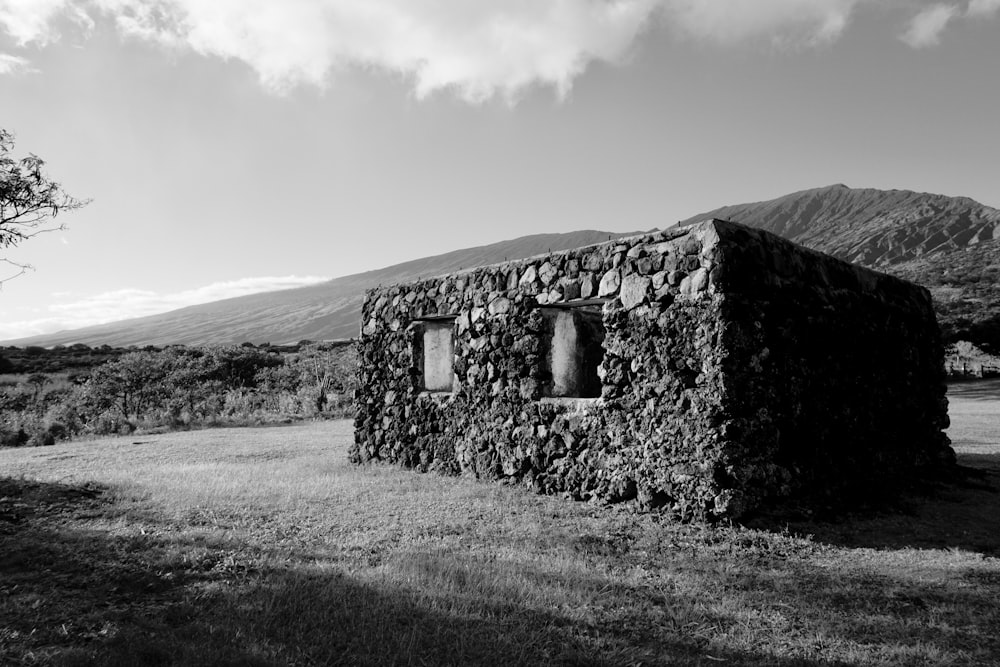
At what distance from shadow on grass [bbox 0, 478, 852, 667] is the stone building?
2676 millimetres

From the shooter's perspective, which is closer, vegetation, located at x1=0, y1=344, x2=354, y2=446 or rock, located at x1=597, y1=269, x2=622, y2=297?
rock, located at x1=597, y1=269, x2=622, y2=297

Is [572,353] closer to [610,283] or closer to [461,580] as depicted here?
[610,283]

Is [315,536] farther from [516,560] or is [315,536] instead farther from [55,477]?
[55,477]

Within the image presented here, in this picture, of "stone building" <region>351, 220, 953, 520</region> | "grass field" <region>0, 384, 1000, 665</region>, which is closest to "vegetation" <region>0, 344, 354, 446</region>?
"grass field" <region>0, 384, 1000, 665</region>

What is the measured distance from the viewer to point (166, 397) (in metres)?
22.8

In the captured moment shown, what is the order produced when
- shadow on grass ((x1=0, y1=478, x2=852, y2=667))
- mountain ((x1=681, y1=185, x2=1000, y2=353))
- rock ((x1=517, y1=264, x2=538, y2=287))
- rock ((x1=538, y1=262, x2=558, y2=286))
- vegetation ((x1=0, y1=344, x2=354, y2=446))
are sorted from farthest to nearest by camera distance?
mountain ((x1=681, y1=185, x2=1000, y2=353)), vegetation ((x1=0, y1=344, x2=354, y2=446)), rock ((x1=517, y1=264, x2=538, y2=287)), rock ((x1=538, y1=262, x2=558, y2=286)), shadow on grass ((x1=0, y1=478, x2=852, y2=667))

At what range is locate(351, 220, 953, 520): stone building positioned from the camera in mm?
7043

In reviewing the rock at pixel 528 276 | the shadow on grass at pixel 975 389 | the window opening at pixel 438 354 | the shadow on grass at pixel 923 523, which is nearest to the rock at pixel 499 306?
the rock at pixel 528 276

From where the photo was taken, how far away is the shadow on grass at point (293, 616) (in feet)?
12.3

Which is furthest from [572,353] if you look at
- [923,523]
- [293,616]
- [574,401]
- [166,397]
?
[166,397]

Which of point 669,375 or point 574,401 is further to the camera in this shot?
point 574,401

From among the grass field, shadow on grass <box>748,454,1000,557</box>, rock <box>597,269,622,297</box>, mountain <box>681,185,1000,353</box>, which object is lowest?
shadow on grass <box>748,454,1000,557</box>

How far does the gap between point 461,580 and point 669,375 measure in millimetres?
3535

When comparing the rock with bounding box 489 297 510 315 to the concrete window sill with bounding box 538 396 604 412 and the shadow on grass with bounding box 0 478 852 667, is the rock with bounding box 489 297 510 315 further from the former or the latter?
the shadow on grass with bounding box 0 478 852 667
